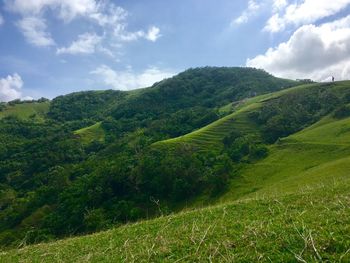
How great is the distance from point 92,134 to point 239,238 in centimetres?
15700

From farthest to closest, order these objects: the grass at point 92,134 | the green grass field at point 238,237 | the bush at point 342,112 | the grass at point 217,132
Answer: the grass at point 92,134, the grass at point 217,132, the bush at point 342,112, the green grass field at point 238,237

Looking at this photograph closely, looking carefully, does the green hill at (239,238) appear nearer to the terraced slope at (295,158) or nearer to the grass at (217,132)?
the terraced slope at (295,158)

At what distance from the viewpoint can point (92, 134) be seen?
16100 cm

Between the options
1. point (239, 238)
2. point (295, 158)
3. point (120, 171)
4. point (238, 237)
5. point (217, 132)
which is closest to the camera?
point (239, 238)

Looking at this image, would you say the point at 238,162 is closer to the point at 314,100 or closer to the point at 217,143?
the point at 217,143

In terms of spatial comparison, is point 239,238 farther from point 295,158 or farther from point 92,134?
point 92,134

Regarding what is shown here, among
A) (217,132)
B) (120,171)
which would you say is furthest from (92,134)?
(120,171)

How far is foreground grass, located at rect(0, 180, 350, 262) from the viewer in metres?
7.09

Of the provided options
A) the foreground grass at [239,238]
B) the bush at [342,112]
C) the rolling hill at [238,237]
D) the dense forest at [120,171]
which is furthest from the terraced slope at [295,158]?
the rolling hill at [238,237]

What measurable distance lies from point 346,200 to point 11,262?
1041cm

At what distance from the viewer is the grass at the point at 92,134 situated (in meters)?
152

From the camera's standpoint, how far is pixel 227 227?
9852 millimetres

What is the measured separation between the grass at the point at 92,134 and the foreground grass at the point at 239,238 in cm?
13884

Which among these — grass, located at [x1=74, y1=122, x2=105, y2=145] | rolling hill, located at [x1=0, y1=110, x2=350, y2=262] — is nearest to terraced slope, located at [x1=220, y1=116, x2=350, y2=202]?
rolling hill, located at [x1=0, y1=110, x2=350, y2=262]
